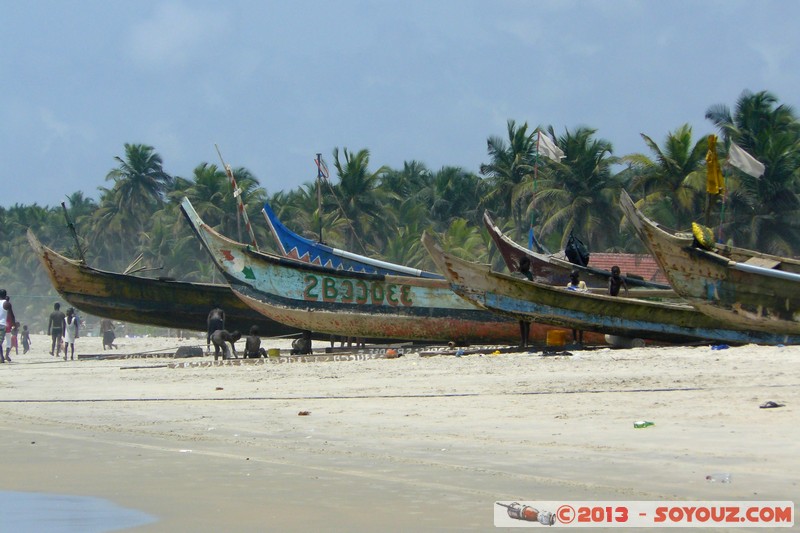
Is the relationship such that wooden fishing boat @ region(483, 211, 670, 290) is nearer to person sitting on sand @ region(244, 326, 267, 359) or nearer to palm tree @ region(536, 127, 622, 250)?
person sitting on sand @ region(244, 326, 267, 359)

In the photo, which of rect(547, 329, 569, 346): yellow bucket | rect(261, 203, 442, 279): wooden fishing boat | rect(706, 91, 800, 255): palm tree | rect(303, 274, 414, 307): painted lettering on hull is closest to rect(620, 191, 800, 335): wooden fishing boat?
rect(547, 329, 569, 346): yellow bucket

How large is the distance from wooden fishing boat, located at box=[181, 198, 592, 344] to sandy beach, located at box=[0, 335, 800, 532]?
506 cm

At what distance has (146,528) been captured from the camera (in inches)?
257

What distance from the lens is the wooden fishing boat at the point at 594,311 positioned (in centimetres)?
1798

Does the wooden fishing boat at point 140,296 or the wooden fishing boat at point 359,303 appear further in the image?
the wooden fishing boat at point 140,296

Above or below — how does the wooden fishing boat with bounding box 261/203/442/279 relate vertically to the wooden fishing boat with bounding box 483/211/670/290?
above

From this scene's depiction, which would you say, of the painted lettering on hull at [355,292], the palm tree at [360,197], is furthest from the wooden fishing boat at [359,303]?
the palm tree at [360,197]

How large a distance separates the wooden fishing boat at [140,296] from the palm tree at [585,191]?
21146 mm

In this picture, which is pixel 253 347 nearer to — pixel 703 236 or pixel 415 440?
pixel 703 236

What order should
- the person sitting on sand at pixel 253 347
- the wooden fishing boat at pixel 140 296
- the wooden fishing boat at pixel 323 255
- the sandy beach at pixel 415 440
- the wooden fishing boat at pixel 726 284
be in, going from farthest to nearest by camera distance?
1. the wooden fishing boat at pixel 323 255
2. the wooden fishing boat at pixel 140 296
3. the person sitting on sand at pixel 253 347
4. the wooden fishing boat at pixel 726 284
5. the sandy beach at pixel 415 440

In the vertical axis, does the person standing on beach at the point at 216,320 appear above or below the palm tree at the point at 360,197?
below

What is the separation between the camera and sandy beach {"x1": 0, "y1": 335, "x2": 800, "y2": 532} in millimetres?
6938

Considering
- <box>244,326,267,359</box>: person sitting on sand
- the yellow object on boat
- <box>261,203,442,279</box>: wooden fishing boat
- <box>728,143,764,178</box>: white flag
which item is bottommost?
<box>244,326,267,359</box>: person sitting on sand

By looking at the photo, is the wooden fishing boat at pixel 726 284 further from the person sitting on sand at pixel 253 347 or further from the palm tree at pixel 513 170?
the palm tree at pixel 513 170
